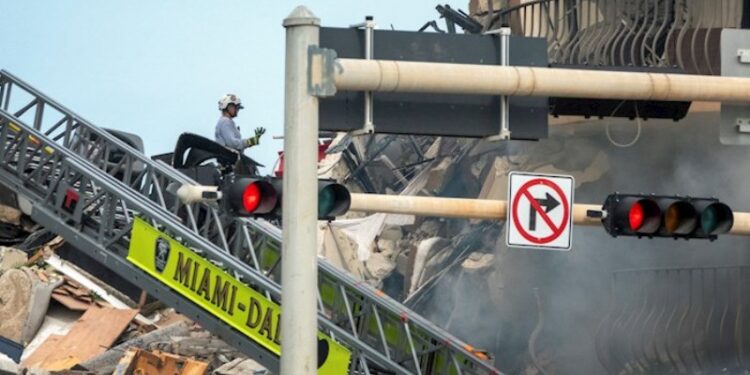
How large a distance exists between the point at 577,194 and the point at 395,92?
44.1ft

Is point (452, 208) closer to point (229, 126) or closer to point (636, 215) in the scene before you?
point (636, 215)

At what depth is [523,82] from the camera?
11758 millimetres

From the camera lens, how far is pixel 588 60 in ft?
80.9

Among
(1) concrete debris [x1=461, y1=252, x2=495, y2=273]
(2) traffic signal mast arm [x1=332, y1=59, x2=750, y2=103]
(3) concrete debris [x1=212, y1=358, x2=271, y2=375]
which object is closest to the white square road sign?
(2) traffic signal mast arm [x1=332, y1=59, x2=750, y2=103]

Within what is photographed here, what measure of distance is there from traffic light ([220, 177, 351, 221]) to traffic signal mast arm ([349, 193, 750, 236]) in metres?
0.63

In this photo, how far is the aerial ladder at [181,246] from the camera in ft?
67.3

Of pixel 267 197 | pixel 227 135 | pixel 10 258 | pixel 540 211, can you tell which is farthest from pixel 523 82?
pixel 10 258

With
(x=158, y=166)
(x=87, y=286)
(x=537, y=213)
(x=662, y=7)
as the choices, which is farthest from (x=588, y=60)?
(x=537, y=213)

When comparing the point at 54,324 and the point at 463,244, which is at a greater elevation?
the point at 463,244

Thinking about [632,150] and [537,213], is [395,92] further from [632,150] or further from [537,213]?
[632,150]

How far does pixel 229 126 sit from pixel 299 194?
38.9 feet

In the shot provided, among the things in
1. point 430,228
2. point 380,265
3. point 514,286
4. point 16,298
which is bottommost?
point 16,298

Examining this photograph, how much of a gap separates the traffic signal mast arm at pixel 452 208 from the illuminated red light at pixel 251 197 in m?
0.93

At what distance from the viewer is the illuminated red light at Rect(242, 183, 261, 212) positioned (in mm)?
12227
